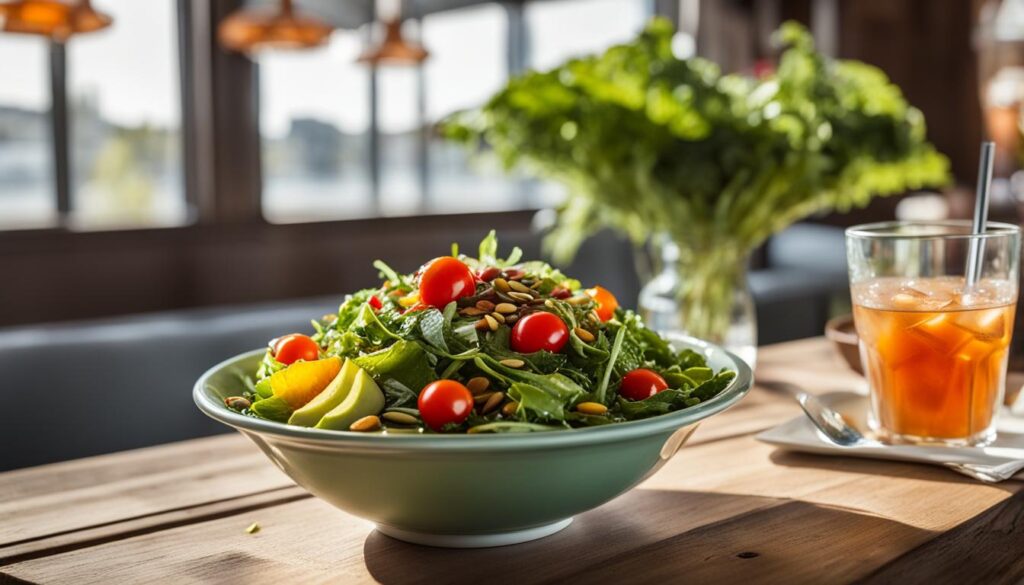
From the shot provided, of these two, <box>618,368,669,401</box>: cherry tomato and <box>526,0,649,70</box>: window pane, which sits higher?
<box>526,0,649,70</box>: window pane

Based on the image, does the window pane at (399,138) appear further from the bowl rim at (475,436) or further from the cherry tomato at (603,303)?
the bowl rim at (475,436)

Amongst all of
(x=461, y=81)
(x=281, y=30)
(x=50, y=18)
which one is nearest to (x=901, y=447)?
(x=50, y=18)

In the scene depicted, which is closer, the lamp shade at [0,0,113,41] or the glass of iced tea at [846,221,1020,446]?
the glass of iced tea at [846,221,1020,446]

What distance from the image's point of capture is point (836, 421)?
1159mm

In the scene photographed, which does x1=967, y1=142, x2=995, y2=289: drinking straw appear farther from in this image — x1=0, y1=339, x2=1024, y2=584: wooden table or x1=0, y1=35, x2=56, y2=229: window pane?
x1=0, y1=35, x2=56, y2=229: window pane

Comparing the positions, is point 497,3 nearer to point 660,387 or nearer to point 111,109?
point 111,109

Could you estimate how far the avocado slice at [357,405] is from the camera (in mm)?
815

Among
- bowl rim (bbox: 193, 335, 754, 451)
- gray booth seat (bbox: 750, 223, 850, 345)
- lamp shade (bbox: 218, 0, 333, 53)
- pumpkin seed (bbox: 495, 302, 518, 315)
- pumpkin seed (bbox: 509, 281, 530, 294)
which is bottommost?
gray booth seat (bbox: 750, 223, 850, 345)

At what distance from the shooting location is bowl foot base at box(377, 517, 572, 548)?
34.2 inches

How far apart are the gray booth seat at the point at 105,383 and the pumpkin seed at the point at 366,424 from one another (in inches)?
55.6

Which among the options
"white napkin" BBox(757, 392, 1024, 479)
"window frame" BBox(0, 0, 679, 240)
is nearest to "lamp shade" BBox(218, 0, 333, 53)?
"window frame" BBox(0, 0, 679, 240)

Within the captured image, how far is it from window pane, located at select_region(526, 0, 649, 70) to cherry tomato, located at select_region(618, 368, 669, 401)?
4.52m

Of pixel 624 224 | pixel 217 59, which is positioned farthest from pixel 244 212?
pixel 624 224

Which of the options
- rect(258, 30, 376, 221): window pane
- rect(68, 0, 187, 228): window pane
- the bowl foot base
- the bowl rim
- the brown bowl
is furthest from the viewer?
rect(258, 30, 376, 221): window pane
